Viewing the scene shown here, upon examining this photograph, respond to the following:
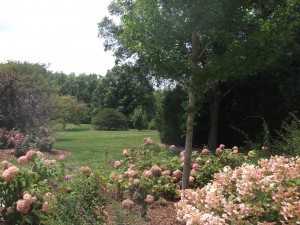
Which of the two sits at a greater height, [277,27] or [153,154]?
[277,27]

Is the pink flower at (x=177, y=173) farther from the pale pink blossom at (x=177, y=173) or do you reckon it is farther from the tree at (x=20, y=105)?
the tree at (x=20, y=105)

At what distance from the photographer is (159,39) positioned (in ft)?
14.1

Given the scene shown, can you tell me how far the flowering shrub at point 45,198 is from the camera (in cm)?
300

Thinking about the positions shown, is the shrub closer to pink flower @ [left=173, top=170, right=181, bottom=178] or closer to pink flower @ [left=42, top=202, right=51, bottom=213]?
pink flower @ [left=173, top=170, right=181, bottom=178]

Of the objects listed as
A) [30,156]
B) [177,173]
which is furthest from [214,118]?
[30,156]

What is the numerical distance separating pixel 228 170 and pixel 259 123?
11759mm

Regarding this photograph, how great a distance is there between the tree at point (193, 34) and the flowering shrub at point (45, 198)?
1517mm

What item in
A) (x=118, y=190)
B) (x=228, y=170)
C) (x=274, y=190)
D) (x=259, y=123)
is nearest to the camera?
(x=274, y=190)

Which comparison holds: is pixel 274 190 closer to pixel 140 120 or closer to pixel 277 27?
pixel 277 27

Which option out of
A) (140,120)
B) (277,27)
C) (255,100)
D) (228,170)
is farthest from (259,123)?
(140,120)

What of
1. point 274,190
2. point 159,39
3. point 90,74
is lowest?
point 274,190

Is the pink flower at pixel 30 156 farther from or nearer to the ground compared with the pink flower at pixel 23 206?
farther from the ground

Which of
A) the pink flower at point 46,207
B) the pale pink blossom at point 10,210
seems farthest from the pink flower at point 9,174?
the pink flower at point 46,207

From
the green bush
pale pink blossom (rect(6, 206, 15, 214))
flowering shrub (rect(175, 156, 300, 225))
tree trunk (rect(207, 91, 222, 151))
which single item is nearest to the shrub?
tree trunk (rect(207, 91, 222, 151))
